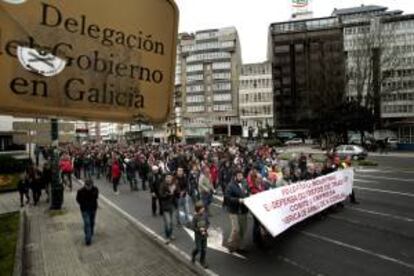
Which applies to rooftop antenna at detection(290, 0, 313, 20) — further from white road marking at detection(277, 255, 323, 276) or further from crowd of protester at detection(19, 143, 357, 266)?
white road marking at detection(277, 255, 323, 276)

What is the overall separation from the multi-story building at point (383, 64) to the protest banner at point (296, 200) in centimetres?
4505

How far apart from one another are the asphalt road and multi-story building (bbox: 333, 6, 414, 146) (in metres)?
44.7

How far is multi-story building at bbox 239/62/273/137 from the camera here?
4272 inches

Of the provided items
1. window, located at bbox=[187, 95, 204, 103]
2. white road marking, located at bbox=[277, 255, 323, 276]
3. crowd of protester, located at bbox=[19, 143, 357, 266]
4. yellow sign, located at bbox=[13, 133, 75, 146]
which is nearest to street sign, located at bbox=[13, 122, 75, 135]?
yellow sign, located at bbox=[13, 133, 75, 146]

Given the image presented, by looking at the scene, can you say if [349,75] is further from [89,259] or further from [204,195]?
[89,259]

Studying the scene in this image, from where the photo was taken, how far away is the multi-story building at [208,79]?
11369 cm

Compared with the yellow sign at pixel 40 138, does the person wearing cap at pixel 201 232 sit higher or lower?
lower

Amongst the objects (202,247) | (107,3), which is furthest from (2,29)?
(202,247)

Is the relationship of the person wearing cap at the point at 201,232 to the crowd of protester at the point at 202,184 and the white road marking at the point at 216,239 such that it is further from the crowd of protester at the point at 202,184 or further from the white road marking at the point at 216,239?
the white road marking at the point at 216,239

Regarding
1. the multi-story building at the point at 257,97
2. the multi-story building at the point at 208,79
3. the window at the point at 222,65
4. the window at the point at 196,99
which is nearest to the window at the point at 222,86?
the multi-story building at the point at 208,79

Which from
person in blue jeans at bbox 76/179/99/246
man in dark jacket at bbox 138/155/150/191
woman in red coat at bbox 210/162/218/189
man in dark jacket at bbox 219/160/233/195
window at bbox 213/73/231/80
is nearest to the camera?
person in blue jeans at bbox 76/179/99/246

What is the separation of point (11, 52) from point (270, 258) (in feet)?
27.2

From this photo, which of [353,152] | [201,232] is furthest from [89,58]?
[353,152]

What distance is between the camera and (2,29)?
248 cm
